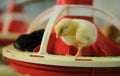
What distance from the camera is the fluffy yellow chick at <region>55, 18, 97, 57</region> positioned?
1.42 ft

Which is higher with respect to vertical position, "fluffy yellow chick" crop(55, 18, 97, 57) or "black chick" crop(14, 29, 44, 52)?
"fluffy yellow chick" crop(55, 18, 97, 57)

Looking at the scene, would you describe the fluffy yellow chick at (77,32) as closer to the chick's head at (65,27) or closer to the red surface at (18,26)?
the chick's head at (65,27)

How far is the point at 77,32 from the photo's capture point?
1.43 feet

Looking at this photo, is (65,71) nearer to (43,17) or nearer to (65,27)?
(65,27)

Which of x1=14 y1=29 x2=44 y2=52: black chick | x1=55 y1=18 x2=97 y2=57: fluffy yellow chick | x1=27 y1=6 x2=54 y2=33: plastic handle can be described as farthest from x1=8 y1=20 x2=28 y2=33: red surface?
x1=55 y1=18 x2=97 y2=57: fluffy yellow chick

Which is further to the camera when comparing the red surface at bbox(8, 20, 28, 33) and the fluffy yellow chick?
the red surface at bbox(8, 20, 28, 33)

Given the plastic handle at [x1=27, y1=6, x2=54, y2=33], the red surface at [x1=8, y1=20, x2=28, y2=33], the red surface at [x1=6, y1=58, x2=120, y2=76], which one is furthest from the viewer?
the red surface at [x1=8, y1=20, x2=28, y2=33]

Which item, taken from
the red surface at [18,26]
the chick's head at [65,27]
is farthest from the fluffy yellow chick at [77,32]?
the red surface at [18,26]

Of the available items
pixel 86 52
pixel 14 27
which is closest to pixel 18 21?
pixel 14 27

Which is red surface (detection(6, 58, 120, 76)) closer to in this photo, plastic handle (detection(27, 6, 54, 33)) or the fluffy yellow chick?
the fluffy yellow chick

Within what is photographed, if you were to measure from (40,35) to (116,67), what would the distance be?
0.20 meters

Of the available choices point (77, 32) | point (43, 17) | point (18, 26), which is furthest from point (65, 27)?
point (18, 26)

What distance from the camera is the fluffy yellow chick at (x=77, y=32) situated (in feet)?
1.42

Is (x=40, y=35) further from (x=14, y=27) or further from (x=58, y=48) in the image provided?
(x=14, y=27)
